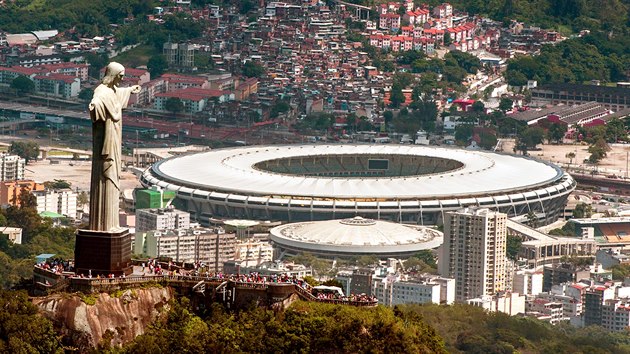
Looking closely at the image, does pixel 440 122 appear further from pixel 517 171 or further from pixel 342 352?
pixel 342 352

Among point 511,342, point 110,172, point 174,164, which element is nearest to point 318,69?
point 174,164

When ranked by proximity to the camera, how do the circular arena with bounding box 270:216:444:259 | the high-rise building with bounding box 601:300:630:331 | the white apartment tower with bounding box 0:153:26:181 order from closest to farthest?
the high-rise building with bounding box 601:300:630:331 < the circular arena with bounding box 270:216:444:259 < the white apartment tower with bounding box 0:153:26:181

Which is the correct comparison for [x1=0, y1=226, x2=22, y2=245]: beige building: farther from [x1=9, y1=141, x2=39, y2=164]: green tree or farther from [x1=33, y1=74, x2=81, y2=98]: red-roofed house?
[x1=33, y1=74, x2=81, y2=98]: red-roofed house

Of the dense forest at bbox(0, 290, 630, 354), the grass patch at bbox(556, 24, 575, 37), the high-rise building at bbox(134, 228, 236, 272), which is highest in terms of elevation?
the dense forest at bbox(0, 290, 630, 354)

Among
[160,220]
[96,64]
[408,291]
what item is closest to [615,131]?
[96,64]

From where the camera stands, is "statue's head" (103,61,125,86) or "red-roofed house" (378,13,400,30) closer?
"statue's head" (103,61,125,86)

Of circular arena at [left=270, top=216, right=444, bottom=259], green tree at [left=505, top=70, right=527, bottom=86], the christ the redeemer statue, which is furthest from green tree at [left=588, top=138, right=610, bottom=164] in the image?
the christ the redeemer statue
